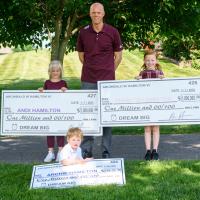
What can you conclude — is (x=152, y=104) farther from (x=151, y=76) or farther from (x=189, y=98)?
(x=189, y=98)

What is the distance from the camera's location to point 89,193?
19.3 feet

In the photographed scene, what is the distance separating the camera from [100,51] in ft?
25.1

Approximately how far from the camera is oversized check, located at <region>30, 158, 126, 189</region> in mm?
6238

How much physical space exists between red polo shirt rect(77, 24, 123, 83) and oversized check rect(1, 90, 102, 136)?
0.41m

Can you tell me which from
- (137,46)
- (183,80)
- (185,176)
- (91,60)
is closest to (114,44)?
(91,60)

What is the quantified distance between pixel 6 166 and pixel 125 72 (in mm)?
29871

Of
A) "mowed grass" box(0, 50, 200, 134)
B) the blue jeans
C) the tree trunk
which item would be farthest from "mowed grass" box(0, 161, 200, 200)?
"mowed grass" box(0, 50, 200, 134)

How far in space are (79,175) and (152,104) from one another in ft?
6.41

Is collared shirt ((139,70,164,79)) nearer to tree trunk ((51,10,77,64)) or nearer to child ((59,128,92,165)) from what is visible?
child ((59,128,92,165))

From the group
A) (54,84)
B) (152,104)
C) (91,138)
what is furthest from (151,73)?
(54,84)

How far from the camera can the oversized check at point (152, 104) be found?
7.73 meters

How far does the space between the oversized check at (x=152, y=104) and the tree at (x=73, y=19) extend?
7083 mm

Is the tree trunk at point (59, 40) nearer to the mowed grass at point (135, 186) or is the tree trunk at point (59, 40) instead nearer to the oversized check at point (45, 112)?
the oversized check at point (45, 112)

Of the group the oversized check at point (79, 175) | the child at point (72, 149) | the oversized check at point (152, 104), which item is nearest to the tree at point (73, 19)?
the oversized check at point (152, 104)
